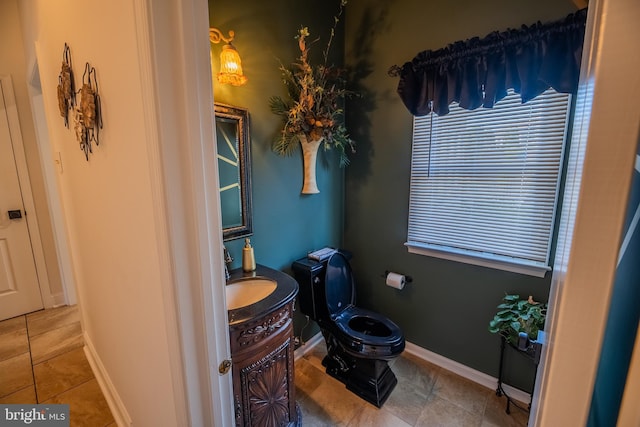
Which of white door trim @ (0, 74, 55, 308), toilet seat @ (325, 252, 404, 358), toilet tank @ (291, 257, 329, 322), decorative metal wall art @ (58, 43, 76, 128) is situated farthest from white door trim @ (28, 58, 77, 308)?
toilet seat @ (325, 252, 404, 358)

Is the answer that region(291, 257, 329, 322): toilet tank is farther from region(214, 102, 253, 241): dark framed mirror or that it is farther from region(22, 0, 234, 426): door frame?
region(22, 0, 234, 426): door frame

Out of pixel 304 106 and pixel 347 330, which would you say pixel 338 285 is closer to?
pixel 347 330

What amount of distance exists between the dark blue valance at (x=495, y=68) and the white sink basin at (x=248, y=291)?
4.72 ft

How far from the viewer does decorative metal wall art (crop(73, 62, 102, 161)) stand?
0.92 meters

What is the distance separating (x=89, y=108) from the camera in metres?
0.93

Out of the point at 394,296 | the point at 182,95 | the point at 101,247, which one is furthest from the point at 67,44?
the point at 394,296

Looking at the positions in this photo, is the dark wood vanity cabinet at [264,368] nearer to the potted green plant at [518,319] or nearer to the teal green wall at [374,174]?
the teal green wall at [374,174]

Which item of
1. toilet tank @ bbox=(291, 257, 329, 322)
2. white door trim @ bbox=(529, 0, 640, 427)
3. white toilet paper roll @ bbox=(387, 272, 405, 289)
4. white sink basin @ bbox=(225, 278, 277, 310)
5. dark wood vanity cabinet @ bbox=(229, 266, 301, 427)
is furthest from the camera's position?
white toilet paper roll @ bbox=(387, 272, 405, 289)

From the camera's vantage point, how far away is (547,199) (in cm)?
151

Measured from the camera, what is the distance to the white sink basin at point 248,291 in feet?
4.67

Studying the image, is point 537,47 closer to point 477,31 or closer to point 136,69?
point 477,31

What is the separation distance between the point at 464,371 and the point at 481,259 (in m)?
0.83

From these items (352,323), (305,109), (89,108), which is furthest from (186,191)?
(352,323)

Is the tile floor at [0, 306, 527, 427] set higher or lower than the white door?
lower
